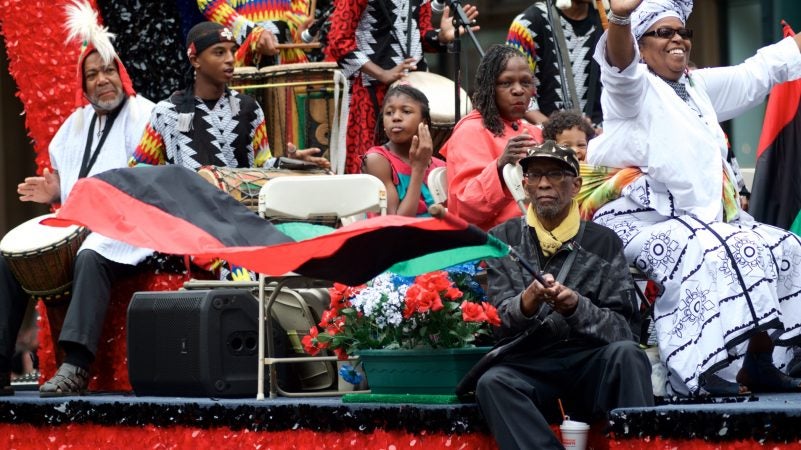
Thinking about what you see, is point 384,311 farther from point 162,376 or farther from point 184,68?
point 184,68

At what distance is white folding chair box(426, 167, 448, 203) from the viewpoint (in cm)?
805

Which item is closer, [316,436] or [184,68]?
[316,436]

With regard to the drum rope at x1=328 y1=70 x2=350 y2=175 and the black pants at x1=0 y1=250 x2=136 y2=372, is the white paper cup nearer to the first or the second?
the black pants at x1=0 y1=250 x2=136 y2=372

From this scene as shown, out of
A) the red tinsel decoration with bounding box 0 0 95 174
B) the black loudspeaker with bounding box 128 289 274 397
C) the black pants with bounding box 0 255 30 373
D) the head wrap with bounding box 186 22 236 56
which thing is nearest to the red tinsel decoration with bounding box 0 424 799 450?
the black loudspeaker with bounding box 128 289 274 397

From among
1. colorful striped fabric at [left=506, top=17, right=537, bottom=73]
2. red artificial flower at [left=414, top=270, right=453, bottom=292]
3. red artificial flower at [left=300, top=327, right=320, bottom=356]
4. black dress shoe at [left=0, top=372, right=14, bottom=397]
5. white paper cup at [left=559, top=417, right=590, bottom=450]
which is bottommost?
black dress shoe at [left=0, top=372, right=14, bottom=397]

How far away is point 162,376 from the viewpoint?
7.57 metres

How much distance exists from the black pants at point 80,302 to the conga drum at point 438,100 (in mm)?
1999

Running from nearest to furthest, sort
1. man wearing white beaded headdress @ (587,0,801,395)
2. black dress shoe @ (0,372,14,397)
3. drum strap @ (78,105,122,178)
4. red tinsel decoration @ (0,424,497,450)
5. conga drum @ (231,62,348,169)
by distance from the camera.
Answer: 1. red tinsel decoration @ (0,424,497,450)
2. man wearing white beaded headdress @ (587,0,801,395)
3. black dress shoe @ (0,372,14,397)
4. drum strap @ (78,105,122,178)
5. conga drum @ (231,62,348,169)

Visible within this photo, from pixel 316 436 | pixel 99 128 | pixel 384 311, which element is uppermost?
pixel 99 128

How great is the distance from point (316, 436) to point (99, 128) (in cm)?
335

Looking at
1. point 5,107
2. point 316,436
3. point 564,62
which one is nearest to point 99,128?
point 564,62

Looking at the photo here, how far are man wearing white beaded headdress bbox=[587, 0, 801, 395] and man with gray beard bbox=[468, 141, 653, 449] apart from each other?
0.39 meters

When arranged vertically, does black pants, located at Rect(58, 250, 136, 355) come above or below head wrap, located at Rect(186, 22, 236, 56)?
below

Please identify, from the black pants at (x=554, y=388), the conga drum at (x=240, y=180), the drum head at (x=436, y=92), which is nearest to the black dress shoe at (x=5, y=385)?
the conga drum at (x=240, y=180)
